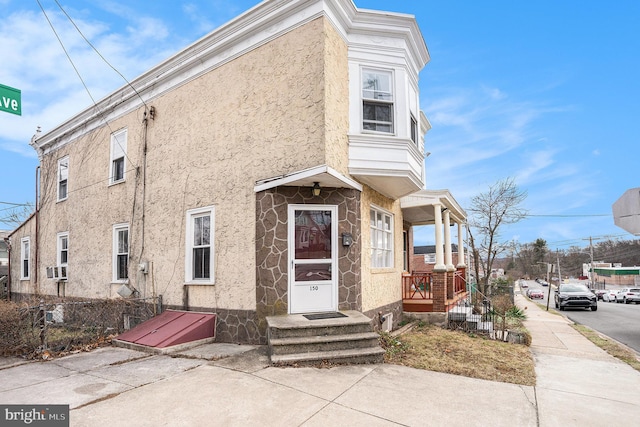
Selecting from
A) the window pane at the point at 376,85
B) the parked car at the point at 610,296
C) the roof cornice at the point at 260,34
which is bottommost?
the parked car at the point at 610,296

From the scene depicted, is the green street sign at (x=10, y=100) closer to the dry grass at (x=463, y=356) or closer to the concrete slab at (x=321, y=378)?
the concrete slab at (x=321, y=378)

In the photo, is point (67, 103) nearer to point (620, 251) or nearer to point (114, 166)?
point (114, 166)

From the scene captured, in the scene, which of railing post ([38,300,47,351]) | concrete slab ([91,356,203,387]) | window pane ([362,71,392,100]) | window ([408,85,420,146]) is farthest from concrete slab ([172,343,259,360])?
window ([408,85,420,146])

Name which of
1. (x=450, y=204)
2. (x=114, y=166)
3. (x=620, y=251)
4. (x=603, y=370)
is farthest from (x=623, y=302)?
(x=620, y=251)

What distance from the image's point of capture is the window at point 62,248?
526 inches

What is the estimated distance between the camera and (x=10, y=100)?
5484 millimetres

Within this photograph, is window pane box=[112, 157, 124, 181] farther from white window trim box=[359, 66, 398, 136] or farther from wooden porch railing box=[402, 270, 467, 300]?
wooden porch railing box=[402, 270, 467, 300]

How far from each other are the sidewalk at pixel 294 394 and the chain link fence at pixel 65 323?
0.84m

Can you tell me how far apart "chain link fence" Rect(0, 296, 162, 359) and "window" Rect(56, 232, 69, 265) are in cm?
408

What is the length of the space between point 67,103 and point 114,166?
428 cm

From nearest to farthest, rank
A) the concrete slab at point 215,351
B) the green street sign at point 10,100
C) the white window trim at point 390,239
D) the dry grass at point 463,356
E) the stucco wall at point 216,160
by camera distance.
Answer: the green street sign at point 10,100
the dry grass at point 463,356
the concrete slab at point 215,351
the stucco wall at point 216,160
the white window trim at point 390,239

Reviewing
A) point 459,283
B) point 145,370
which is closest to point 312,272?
point 145,370

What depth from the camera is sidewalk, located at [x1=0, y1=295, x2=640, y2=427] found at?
13.2 feet

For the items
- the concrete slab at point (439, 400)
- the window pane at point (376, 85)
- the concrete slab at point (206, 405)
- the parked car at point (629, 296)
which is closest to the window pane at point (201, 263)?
the concrete slab at point (206, 405)
